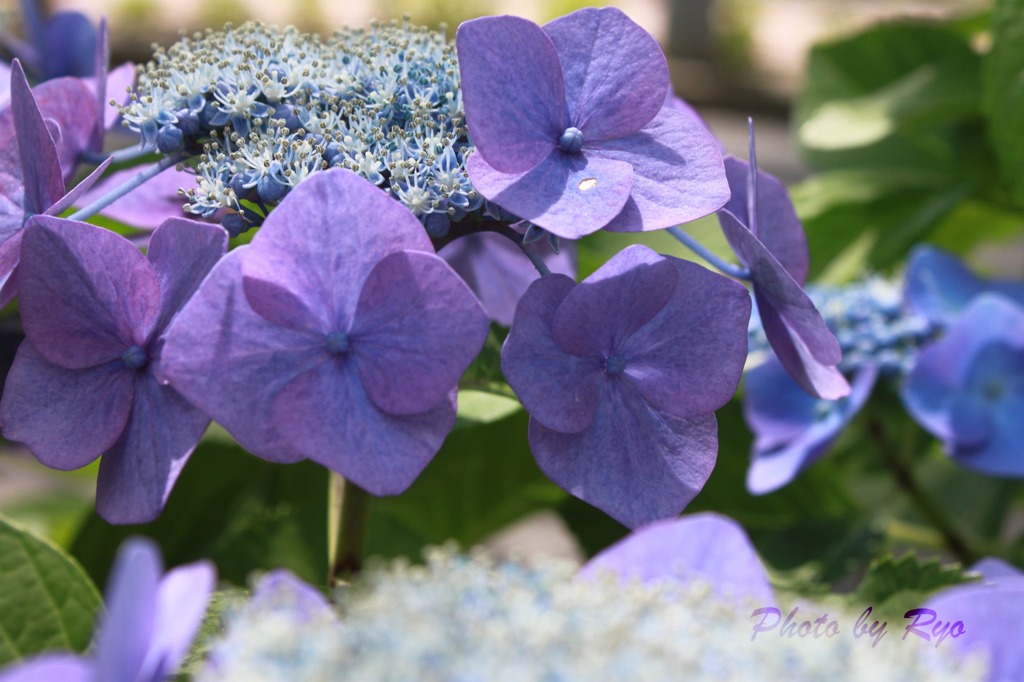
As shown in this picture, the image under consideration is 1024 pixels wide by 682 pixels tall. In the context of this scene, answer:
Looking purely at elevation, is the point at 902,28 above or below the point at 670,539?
below

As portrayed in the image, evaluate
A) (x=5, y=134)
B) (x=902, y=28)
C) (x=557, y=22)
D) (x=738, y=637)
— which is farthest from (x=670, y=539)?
(x=902, y=28)

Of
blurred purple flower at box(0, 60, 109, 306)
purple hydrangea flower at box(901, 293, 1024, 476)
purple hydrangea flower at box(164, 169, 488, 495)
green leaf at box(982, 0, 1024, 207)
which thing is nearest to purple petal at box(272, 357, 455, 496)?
purple hydrangea flower at box(164, 169, 488, 495)

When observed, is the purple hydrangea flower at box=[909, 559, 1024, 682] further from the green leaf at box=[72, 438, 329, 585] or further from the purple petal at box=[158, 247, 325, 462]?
the green leaf at box=[72, 438, 329, 585]

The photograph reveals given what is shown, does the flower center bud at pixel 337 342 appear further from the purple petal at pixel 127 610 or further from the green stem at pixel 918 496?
the green stem at pixel 918 496

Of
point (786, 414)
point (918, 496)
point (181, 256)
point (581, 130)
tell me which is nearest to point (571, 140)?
point (581, 130)

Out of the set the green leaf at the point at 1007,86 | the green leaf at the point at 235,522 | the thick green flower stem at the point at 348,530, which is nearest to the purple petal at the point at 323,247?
the thick green flower stem at the point at 348,530

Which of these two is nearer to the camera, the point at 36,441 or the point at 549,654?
the point at 549,654

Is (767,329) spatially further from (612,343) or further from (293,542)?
(293,542)
